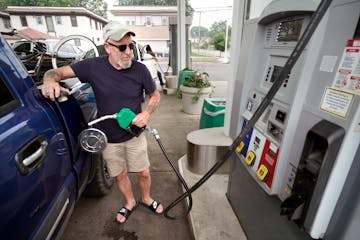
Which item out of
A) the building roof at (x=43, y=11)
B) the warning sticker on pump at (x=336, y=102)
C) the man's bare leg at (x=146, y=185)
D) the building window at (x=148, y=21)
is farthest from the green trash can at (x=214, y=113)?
the building window at (x=148, y=21)

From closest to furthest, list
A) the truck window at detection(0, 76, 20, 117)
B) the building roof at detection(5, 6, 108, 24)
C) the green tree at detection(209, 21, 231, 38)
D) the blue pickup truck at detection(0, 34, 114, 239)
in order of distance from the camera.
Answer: the blue pickup truck at detection(0, 34, 114, 239) → the truck window at detection(0, 76, 20, 117) → the building roof at detection(5, 6, 108, 24) → the green tree at detection(209, 21, 231, 38)

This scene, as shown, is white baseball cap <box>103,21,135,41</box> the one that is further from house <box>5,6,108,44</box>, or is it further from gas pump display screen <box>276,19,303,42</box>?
house <box>5,6,108,44</box>

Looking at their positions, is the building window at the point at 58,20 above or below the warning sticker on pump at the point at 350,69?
above

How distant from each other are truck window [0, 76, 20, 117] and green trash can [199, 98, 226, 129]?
215 cm

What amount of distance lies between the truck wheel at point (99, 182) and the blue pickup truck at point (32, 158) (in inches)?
20.3

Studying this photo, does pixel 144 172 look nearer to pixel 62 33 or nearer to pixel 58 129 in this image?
pixel 58 129

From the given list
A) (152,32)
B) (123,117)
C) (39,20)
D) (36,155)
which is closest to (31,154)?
(36,155)

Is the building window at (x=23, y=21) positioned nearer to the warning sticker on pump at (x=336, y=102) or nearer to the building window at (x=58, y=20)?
the building window at (x=58, y=20)

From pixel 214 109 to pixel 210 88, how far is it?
1.72 m

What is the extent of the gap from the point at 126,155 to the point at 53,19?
23804 millimetres

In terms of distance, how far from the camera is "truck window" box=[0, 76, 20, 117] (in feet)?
3.13

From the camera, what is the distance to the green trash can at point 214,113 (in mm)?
2762

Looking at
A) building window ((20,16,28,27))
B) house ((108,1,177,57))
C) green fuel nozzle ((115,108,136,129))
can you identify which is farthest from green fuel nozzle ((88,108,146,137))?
building window ((20,16,28,27))

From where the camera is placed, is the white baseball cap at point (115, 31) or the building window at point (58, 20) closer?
the white baseball cap at point (115, 31)
